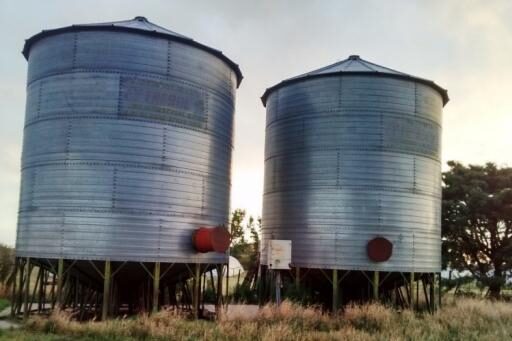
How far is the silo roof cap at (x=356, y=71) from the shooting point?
2112 centimetres

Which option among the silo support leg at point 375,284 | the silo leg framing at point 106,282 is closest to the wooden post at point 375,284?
the silo support leg at point 375,284

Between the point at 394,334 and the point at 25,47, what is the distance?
15.9 meters

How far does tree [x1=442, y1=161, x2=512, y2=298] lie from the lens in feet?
104

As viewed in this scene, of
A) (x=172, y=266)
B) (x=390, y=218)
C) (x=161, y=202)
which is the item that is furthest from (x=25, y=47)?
(x=390, y=218)

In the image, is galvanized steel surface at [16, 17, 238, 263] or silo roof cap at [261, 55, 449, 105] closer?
galvanized steel surface at [16, 17, 238, 263]

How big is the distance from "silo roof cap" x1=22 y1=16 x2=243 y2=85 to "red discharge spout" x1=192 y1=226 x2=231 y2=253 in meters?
6.38

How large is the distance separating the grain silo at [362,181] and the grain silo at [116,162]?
178 inches

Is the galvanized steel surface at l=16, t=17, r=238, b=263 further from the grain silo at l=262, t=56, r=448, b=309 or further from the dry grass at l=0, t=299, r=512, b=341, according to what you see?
the grain silo at l=262, t=56, r=448, b=309

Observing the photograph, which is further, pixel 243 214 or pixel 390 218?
pixel 243 214

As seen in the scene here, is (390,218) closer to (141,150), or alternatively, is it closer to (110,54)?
(141,150)

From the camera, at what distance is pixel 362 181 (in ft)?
66.7

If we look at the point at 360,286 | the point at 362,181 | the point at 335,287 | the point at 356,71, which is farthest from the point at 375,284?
the point at 356,71

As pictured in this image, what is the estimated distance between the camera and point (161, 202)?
16.9 metres

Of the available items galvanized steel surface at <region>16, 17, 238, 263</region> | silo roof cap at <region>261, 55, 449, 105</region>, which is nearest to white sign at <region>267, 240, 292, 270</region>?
galvanized steel surface at <region>16, 17, 238, 263</region>
